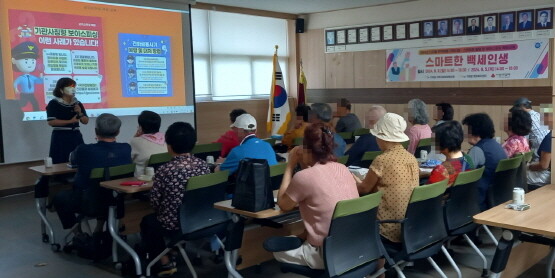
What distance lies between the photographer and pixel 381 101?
30.2 feet

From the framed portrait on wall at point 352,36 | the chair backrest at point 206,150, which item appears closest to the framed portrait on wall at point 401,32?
the framed portrait on wall at point 352,36

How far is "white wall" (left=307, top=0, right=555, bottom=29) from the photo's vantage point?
7.64 meters

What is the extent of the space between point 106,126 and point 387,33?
20.1 ft

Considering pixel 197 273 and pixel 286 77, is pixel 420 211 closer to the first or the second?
pixel 197 273

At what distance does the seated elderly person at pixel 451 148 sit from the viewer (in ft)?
11.6

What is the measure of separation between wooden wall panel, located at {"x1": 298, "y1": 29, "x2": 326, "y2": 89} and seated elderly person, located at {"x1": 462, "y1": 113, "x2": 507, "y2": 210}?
6.06m

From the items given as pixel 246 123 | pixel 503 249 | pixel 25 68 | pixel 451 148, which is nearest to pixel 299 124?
pixel 246 123

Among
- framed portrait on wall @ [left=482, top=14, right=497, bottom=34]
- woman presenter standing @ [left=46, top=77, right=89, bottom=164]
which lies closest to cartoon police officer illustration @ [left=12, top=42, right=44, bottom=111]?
woman presenter standing @ [left=46, top=77, right=89, bottom=164]

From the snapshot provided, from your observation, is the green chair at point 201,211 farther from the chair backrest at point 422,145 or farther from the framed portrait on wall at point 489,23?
the framed portrait on wall at point 489,23

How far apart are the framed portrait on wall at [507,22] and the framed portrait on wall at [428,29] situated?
105cm

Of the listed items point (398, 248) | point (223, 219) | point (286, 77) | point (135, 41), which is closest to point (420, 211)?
point (398, 248)

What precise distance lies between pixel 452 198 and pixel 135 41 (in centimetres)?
550

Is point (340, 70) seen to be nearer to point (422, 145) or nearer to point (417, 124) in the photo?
point (417, 124)

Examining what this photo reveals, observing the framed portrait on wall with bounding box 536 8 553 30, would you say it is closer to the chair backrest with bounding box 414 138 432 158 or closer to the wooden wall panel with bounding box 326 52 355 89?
the wooden wall panel with bounding box 326 52 355 89
